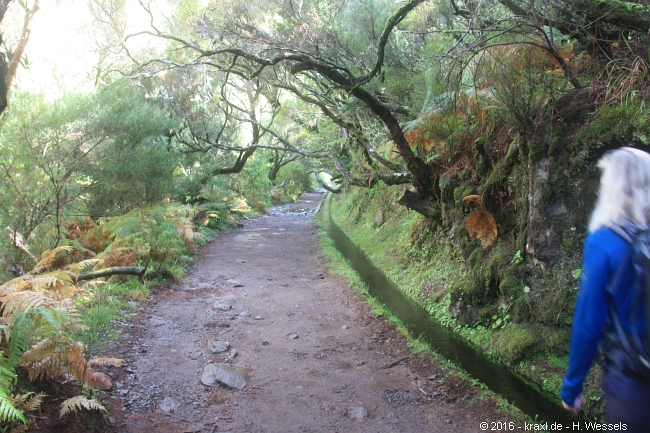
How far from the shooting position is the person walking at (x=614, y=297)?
6.19 feet

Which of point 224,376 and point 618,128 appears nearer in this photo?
point 224,376

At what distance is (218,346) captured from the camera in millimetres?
5605

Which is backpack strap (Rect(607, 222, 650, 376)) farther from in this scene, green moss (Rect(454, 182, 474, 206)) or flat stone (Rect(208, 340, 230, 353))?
green moss (Rect(454, 182, 474, 206))

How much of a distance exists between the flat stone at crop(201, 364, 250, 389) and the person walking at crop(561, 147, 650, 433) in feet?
11.5

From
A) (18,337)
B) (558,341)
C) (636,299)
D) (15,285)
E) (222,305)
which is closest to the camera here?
(636,299)

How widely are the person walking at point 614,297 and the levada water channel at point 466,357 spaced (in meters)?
2.97

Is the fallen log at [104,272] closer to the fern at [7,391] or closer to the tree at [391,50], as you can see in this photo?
the fern at [7,391]

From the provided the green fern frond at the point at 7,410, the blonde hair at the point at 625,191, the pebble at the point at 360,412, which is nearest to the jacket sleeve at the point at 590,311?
the blonde hair at the point at 625,191

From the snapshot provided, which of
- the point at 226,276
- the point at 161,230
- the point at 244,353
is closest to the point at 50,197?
the point at 161,230

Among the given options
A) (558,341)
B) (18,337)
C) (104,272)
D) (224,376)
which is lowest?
(558,341)

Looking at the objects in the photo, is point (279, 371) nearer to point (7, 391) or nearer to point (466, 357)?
point (466, 357)

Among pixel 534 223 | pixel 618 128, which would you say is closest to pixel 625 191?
pixel 618 128

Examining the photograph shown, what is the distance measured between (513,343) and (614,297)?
14.0ft

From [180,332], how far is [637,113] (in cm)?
645
